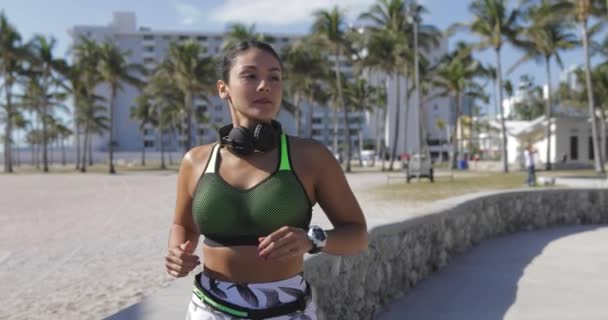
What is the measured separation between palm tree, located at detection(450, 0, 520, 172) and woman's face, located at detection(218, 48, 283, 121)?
35117mm

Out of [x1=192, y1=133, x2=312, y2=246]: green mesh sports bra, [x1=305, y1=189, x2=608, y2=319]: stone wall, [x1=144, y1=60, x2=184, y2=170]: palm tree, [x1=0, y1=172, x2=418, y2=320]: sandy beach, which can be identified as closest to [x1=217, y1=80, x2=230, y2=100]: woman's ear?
[x1=192, y1=133, x2=312, y2=246]: green mesh sports bra

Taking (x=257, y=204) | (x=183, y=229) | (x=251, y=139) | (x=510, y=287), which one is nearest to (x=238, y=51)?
(x=251, y=139)

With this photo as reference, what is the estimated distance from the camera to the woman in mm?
1525

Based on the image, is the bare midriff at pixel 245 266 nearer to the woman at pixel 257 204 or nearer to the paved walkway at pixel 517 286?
the woman at pixel 257 204

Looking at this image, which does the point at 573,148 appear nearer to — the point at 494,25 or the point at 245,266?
the point at 494,25

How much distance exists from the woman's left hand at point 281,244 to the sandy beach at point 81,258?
394cm

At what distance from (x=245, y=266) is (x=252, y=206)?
0.19m

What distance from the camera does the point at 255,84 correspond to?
1604 millimetres

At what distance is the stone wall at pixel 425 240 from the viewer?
12.0 feet

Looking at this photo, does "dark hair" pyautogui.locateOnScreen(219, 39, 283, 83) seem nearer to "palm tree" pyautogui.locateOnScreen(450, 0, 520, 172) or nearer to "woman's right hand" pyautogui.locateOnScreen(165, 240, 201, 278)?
"woman's right hand" pyautogui.locateOnScreen(165, 240, 201, 278)

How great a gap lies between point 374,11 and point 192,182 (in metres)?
41.3

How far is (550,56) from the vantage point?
38.7 m

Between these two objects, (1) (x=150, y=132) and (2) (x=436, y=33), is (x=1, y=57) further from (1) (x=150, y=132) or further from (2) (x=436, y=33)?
(1) (x=150, y=132)

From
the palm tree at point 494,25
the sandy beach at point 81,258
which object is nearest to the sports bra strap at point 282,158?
the sandy beach at point 81,258
